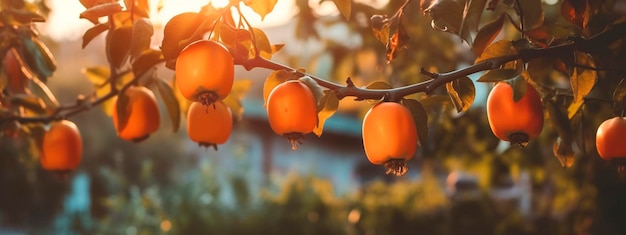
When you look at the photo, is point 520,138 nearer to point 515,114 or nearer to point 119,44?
point 515,114

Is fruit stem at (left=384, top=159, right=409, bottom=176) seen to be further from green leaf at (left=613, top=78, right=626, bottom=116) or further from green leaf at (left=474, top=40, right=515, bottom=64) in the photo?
green leaf at (left=613, top=78, right=626, bottom=116)

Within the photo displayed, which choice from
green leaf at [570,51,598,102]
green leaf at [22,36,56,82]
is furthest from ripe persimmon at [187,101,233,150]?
green leaf at [570,51,598,102]

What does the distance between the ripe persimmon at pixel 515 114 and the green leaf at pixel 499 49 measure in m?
0.07

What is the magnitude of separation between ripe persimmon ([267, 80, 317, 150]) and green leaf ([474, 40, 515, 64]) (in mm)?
328

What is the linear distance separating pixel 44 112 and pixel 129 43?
0.43m

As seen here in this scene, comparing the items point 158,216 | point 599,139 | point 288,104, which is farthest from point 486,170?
point 288,104

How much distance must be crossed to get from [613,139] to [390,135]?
0.43 metres

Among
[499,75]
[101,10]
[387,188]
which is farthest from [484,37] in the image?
[387,188]

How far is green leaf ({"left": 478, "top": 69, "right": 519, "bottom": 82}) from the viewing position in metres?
1.11

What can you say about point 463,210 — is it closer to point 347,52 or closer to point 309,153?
point 347,52

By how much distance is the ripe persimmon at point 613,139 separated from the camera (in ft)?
4.11

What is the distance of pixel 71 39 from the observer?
1133 centimetres

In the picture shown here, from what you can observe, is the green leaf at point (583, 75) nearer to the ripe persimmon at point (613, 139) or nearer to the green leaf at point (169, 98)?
the ripe persimmon at point (613, 139)

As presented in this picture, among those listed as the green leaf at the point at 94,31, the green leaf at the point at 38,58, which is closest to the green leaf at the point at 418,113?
the green leaf at the point at 94,31
